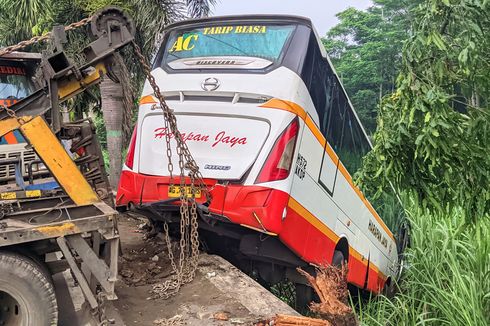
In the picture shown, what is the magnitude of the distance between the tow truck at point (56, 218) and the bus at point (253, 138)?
947 mm

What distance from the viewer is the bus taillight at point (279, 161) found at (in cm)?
444

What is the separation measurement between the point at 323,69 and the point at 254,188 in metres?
1.69

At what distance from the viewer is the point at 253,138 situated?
15.0 feet

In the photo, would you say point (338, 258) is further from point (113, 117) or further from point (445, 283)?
point (113, 117)

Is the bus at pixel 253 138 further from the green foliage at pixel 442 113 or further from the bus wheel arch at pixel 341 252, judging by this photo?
the green foliage at pixel 442 113

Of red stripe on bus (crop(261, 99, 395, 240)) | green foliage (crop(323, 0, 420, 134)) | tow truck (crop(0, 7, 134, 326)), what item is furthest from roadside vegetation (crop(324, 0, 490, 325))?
green foliage (crop(323, 0, 420, 134))

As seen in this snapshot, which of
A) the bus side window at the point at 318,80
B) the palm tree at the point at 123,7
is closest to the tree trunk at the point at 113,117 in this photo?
the palm tree at the point at 123,7

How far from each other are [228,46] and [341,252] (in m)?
2.79

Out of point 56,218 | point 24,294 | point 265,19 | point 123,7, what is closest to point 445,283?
point 265,19

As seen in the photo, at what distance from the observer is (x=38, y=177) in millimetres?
6332

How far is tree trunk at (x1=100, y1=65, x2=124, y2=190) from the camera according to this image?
10555mm

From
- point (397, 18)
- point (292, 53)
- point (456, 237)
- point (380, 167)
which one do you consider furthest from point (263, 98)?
point (397, 18)

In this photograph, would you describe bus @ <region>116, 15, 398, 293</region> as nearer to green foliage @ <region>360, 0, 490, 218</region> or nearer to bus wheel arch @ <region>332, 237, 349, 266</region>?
bus wheel arch @ <region>332, 237, 349, 266</region>

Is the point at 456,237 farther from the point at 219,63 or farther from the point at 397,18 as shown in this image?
the point at 397,18
